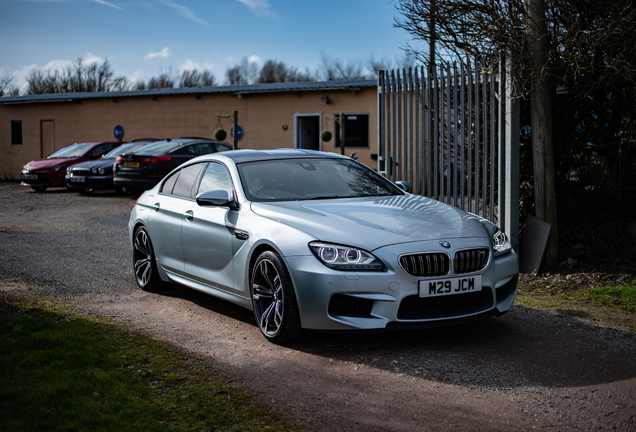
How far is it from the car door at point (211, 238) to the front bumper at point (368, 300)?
964 millimetres

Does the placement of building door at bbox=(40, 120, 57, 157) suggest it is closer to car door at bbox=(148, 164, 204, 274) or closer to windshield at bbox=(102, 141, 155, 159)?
windshield at bbox=(102, 141, 155, 159)

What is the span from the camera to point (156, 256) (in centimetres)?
682

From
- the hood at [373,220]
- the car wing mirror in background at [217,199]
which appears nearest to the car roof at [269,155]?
the car wing mirror in background at [217,199]

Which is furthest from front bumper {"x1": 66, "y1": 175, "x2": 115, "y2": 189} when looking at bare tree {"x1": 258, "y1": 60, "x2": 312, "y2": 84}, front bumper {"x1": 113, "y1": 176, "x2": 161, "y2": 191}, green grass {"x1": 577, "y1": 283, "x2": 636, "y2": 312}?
bare tree {"x1": 258, "y1": 60, "x2": 312, "y2": 84}

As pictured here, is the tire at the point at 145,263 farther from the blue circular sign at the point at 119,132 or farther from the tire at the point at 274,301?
the blue circular sign at the point at 119,132

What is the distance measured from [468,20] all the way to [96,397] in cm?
637

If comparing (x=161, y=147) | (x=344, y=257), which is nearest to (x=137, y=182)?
(x=161, y=147)

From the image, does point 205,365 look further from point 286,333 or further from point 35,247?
point 35,247

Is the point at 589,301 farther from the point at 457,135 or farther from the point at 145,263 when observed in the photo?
the point at 145,263

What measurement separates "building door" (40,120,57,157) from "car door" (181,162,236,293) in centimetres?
2511

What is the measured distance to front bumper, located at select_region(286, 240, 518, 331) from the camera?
4527 millimetres

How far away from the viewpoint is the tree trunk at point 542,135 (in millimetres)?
7695

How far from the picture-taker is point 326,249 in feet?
15.3

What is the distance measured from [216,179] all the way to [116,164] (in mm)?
12079
